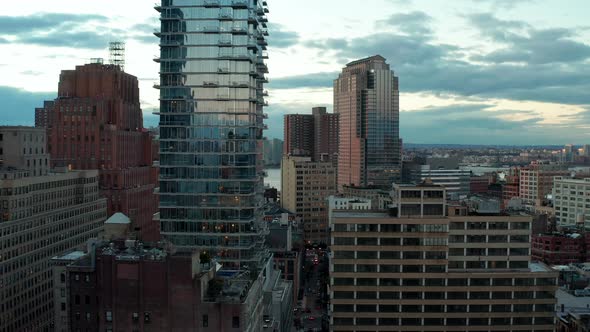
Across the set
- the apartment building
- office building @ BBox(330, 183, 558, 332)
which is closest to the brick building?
office building @ BBox(330, 183, 558, 332)

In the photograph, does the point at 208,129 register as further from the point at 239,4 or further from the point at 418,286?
the point at 418,286

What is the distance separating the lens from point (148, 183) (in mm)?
174500

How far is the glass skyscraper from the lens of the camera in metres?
107

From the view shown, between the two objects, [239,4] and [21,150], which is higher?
[239,4]

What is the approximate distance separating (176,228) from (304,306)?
52.9 meters

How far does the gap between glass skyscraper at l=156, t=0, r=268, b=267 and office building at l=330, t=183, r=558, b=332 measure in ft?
76.3

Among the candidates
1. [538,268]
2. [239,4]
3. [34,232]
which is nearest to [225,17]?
[239,4]

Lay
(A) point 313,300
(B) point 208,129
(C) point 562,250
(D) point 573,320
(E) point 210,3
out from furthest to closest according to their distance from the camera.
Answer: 1. (C) point 562,250
2. (A) point 313,300
3. (B) point 208,129
4. (E) point 210,3
5. (D) point 573,320

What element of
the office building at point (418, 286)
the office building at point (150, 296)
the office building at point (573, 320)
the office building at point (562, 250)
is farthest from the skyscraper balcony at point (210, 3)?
the office building at point (562, 250)

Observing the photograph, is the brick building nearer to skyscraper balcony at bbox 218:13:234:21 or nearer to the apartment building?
the apartment building

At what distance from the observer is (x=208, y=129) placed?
109m

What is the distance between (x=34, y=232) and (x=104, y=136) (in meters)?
44.2

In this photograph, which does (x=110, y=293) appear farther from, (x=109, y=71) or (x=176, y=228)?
(x=109, y=71)

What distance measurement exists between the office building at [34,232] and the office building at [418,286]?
51816mm
